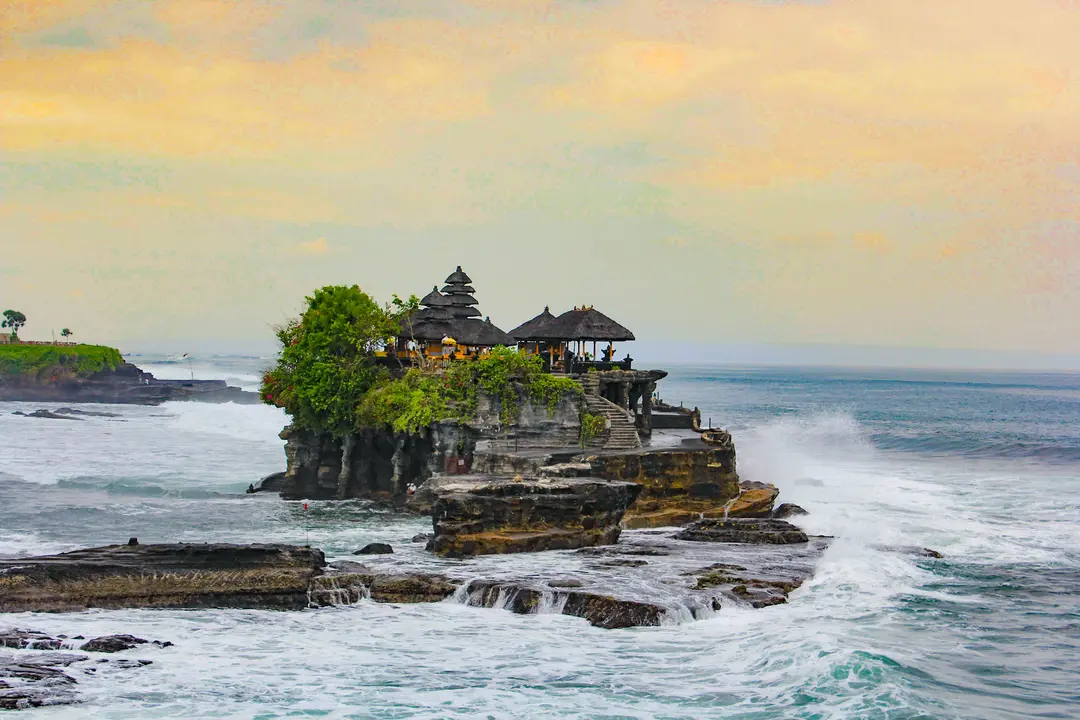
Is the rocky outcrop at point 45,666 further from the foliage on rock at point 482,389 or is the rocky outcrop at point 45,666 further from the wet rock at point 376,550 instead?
the foliage on rock at point 482,389

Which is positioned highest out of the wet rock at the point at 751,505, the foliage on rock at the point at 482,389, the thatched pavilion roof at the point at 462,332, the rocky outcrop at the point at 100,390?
the thatched pavilion roof at the point at 462,332

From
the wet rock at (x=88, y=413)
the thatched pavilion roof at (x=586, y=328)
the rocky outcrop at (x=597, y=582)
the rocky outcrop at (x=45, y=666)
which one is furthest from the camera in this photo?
the wet rock at (x=88, y=413)

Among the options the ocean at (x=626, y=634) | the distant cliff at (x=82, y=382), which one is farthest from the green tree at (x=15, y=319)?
the ocean at (x=626, y=634)

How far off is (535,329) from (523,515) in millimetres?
14471

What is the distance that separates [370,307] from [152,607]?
23124mm

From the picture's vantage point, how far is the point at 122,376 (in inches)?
4592

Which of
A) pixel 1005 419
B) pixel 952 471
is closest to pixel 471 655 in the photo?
pixel 952 471

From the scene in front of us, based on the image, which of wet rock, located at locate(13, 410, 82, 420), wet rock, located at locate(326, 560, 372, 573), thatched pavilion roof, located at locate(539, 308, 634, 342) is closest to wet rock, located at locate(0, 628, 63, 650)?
wet rock, located at locate(326, 560, 372, 573)

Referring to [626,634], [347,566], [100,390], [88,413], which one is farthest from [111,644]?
[100,390]

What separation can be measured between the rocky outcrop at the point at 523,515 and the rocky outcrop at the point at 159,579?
5.34 meters

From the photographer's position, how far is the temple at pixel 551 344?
44719 millimetres

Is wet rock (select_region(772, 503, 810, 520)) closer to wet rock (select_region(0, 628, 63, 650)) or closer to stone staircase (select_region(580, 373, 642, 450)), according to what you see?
stone staircase (select_region(580, 373, 642, 450))

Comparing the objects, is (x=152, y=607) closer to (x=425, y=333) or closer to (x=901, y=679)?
(x=901, y=679)

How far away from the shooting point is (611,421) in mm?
42250
